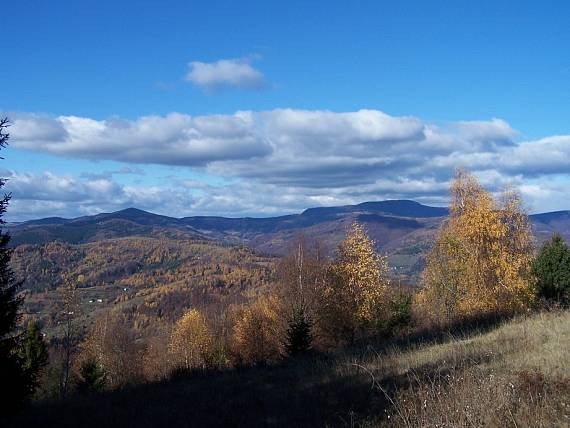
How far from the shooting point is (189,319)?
73000mm

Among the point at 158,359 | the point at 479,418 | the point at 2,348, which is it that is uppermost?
the point at 479,418

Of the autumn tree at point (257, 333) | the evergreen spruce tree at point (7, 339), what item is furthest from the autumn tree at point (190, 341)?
the evergreen spruce tree at point (7, 339)

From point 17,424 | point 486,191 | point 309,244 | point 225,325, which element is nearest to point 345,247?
point 309,244

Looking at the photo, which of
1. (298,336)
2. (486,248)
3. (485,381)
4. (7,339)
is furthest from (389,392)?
(486,248)

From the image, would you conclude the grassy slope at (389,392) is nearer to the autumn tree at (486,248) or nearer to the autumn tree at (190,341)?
the autumn tree at (486,248)

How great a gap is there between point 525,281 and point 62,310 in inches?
1609

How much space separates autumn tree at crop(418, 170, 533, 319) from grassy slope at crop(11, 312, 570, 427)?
19.2 metres

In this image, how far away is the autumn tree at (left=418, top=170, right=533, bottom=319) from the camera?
32969mm

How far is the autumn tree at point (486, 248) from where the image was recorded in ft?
108

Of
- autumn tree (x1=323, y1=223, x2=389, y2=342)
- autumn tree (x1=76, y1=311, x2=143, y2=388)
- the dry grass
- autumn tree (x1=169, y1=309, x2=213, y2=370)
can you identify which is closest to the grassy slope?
the dry grass

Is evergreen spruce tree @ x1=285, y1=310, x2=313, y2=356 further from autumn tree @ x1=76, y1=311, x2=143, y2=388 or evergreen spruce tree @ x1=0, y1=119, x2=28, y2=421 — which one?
autumn tree @ x1=76, y1=311, x2=143, y2=388

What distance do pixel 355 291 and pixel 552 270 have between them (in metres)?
14.6

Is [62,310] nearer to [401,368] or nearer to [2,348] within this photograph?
[2,348]

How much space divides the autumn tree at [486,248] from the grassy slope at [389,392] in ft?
62.9
